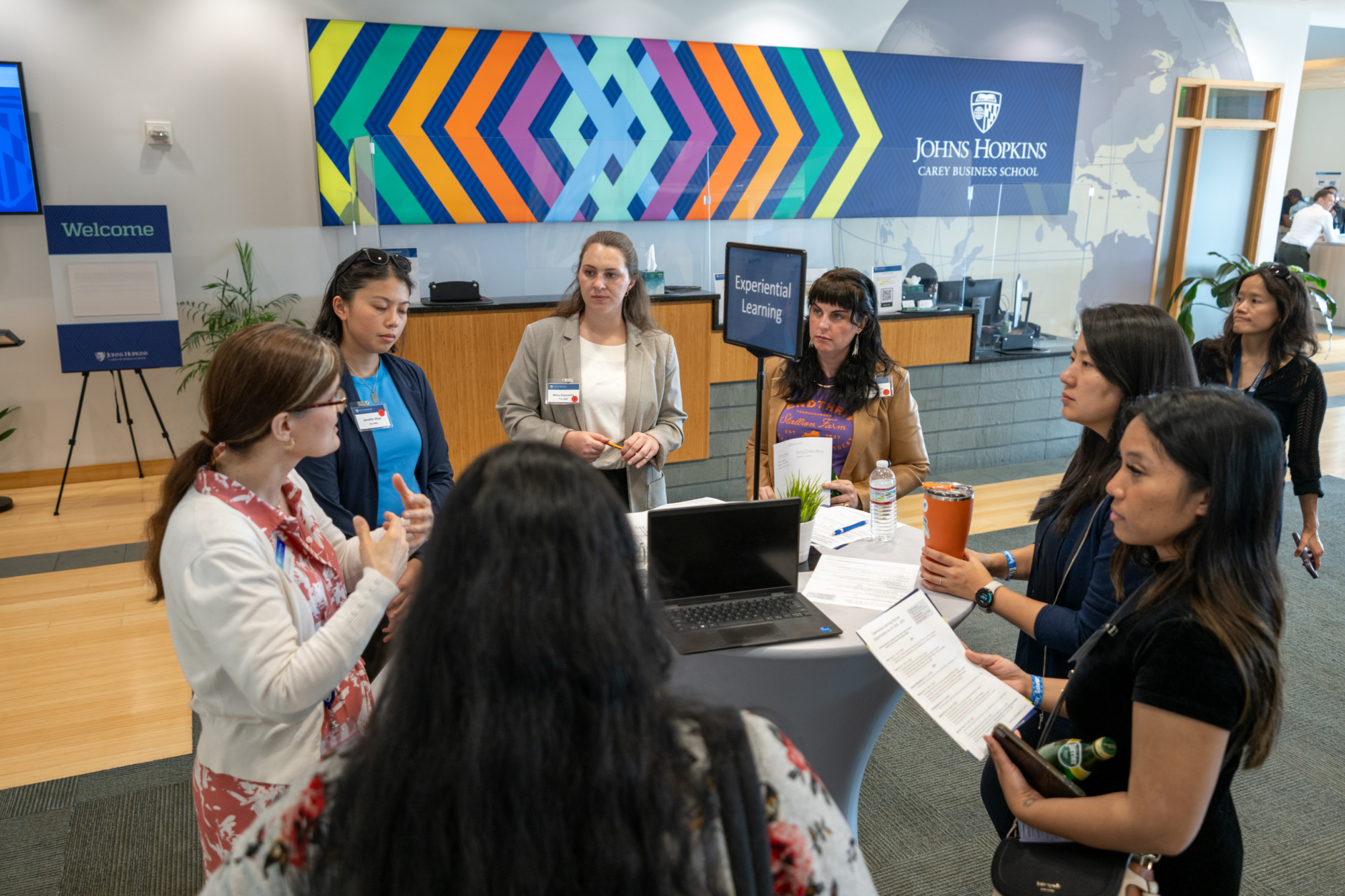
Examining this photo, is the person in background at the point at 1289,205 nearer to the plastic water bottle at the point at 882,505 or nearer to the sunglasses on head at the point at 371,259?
the plastic water bottle at the point at 882,505

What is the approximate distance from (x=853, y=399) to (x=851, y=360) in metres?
0.14

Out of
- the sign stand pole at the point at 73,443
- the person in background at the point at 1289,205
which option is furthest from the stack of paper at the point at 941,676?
the person in background at the point at 1289,205

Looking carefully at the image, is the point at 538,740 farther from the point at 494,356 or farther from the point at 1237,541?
the point at 494,356

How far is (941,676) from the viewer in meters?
1.61

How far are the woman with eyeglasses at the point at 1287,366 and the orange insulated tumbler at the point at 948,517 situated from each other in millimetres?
2060

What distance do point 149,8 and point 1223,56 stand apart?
27.7ft

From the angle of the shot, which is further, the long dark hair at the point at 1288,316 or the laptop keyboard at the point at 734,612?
the long dark hair at the point at 1288,316

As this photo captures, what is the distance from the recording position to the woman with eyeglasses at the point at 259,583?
1245 millimetres

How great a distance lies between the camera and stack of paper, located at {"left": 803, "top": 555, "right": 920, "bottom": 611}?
6.34 feet

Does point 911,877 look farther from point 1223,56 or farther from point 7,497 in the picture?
point 1223,56

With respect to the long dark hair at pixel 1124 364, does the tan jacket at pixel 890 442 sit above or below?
below

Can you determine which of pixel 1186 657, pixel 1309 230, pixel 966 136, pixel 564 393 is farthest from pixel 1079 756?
pixel 1309 230

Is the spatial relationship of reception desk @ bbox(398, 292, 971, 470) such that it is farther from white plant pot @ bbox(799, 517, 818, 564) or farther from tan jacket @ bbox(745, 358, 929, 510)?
white plant pot @ bbox(799, 517, 818, 564)

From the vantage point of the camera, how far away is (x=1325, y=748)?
9.12 ft
